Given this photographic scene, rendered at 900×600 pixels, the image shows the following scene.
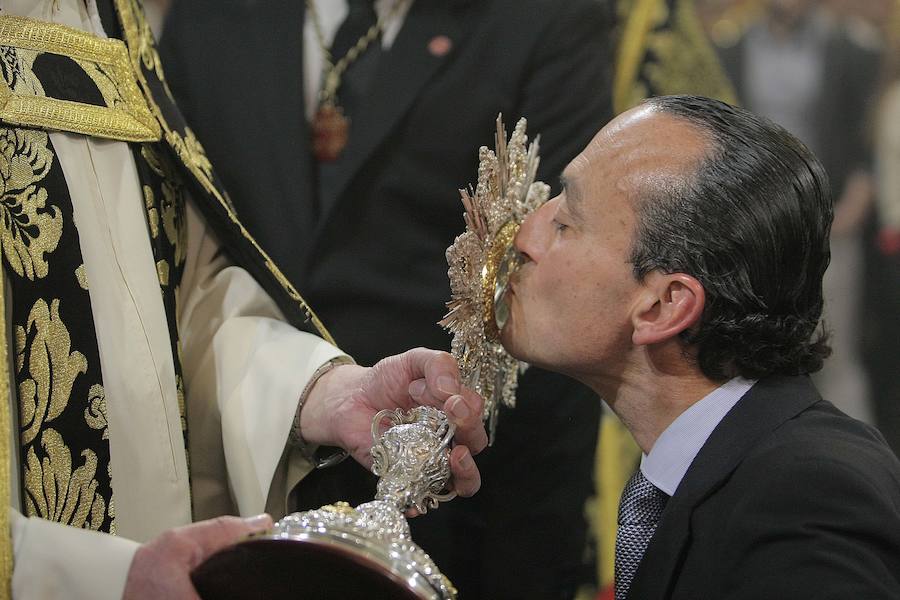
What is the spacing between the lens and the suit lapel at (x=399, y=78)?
261 cm

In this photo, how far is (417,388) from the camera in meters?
1.94

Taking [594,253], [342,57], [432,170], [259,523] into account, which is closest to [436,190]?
[432,170]

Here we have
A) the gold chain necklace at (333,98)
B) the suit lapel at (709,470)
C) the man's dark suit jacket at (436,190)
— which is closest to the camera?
the suit lapel at (709,470)

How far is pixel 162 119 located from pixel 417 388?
636mm

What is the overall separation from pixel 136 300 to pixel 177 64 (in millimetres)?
1049

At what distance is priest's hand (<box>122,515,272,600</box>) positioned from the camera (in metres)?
1.48

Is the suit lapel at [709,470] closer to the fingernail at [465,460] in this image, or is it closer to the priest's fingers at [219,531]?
the fingernail at [465,460]

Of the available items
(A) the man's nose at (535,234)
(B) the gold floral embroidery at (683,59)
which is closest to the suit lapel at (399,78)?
(A) the man's nose at (535,234)

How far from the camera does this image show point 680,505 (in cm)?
185

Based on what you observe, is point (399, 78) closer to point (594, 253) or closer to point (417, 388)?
point (594, 253)

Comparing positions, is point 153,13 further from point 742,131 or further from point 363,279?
point 742,131

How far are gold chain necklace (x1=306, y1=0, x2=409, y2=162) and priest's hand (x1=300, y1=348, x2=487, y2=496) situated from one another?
31.9 inches

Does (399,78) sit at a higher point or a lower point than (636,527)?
higher

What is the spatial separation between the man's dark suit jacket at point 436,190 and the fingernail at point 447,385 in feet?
2.32
